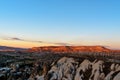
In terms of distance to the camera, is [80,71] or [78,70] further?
[78,70]

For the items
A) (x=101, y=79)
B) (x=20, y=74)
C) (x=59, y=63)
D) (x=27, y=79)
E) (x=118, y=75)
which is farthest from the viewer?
(x=20, y=74)

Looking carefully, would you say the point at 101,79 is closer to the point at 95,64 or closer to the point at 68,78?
the point at 95,64

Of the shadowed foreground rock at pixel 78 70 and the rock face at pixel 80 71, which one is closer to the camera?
the rock face at pixel 80 71

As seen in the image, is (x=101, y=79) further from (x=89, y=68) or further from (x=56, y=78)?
(x=56, y=78)

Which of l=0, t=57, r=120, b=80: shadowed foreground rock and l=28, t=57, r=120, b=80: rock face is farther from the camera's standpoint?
l=0, t=57, r=120, b=80: shadowed foreground rock

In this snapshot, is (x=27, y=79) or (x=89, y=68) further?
(x=27, y=79)

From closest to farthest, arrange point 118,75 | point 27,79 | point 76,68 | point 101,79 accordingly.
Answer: point 118,75 < point 101,79 < point 76,68 < point 27,79

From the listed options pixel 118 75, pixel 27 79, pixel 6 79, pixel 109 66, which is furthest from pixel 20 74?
pixel 118 75

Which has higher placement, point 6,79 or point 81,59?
point 81,59

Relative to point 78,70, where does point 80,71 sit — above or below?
below
